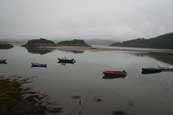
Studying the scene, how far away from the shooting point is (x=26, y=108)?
Answer: 61.8 feet

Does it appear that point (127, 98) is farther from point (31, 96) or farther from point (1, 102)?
point (1, 102)

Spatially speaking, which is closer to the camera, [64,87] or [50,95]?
[50,95]

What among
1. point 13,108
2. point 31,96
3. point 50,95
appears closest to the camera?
point 13,108

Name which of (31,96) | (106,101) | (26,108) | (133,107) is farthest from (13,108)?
(133,107)

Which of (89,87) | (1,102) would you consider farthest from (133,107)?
(1,102)

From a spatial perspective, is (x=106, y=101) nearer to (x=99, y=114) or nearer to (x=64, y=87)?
(x=99, y=114)

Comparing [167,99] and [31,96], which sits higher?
[31,96]

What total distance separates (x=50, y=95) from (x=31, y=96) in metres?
2.85

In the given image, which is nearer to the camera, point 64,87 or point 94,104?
point 94,104

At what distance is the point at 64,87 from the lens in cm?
3109

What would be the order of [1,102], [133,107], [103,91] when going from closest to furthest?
[1,102] < [133,107] < [103,91]

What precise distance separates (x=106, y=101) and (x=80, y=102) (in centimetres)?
377

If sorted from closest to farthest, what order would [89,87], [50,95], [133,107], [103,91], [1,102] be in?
[1,102] → [133,107] → [50,95] → [103,91] → [89,87]

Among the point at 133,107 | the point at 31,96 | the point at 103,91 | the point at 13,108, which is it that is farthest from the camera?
the point at 103,91
